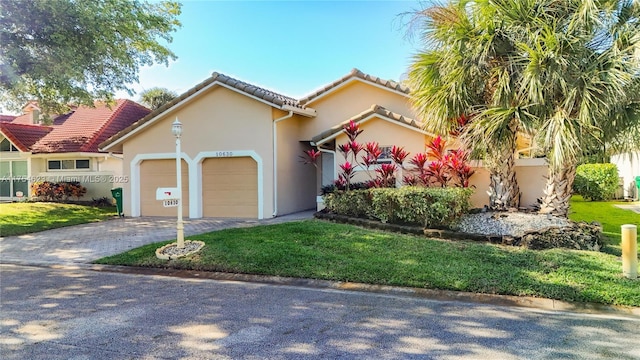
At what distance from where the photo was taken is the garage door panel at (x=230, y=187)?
15.2 m

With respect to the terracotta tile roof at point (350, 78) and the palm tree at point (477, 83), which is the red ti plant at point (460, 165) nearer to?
the palm tree at point (477, 83)

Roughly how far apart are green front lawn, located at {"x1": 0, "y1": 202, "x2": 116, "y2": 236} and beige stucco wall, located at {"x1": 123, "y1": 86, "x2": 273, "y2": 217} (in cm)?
394

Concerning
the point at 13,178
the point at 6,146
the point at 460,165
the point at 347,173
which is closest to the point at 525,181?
the point at 460,165

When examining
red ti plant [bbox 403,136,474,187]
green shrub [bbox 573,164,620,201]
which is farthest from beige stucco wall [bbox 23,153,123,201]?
green shrub [bbox 573,164,620,201]

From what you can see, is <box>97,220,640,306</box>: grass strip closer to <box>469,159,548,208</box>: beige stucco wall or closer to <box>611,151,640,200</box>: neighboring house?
<box>469,159,548,208</box>: beige stucco wall

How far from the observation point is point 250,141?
49.2 feet

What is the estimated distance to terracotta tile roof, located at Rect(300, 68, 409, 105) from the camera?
53.3ft

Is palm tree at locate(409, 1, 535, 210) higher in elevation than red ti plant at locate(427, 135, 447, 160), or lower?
higher

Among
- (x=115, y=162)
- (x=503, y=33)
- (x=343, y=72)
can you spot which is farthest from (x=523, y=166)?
(x=115, y=162)

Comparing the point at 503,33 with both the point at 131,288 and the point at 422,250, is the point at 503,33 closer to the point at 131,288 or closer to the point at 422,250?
the point at 422,250

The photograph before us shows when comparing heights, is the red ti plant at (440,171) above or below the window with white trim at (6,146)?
below

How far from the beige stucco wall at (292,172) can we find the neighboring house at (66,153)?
10.1m

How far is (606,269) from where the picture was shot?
287 inches

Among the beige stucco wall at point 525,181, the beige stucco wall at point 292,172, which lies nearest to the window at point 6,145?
the beige stucco wall at point 292,172
